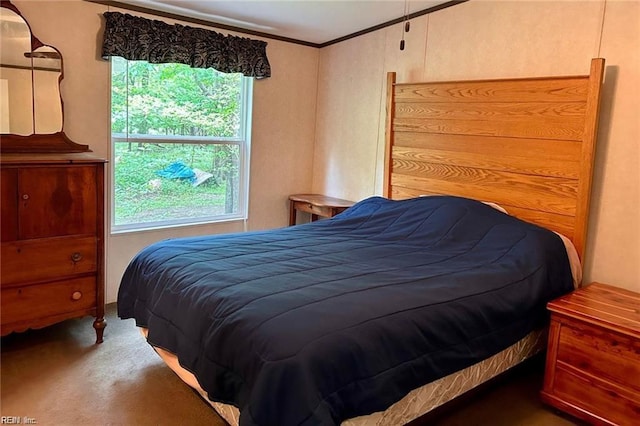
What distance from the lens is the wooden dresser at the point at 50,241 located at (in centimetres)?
254

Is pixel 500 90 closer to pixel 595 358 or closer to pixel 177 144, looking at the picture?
pixel 595 358

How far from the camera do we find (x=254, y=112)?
4.17 metres

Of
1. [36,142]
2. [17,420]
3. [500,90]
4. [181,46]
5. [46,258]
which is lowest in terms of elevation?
[17,420]

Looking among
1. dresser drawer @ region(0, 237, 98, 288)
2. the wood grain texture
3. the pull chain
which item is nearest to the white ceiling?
the pull chain

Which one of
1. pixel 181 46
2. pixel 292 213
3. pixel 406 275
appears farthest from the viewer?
pixel 292 213

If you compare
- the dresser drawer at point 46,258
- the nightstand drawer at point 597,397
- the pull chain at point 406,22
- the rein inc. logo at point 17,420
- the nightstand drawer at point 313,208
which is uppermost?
the pull chain at point 406,22

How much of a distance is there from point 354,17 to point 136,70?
169 centimetres

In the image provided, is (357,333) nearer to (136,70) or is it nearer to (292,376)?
(292,376)

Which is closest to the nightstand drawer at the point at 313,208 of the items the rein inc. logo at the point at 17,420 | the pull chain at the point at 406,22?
the pull chain at the point at 406,22

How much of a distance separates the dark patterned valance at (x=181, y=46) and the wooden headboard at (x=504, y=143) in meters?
1.18

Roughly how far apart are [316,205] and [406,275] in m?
1.91

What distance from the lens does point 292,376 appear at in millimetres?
1537

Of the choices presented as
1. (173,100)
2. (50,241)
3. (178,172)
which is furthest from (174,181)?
(50,241)

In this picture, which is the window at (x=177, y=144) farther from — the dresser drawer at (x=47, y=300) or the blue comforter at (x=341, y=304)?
the blue comforter at (x=341, y=304)
